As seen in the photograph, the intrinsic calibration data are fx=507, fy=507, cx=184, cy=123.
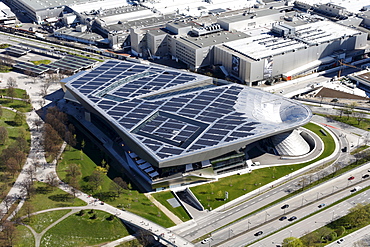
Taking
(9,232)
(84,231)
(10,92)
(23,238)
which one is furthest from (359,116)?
(10,92)

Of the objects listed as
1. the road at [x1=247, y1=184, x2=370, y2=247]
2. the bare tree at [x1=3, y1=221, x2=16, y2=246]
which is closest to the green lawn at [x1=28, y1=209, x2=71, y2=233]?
the bare tree at [x1=3, y1=221, x2=16, y2=246]

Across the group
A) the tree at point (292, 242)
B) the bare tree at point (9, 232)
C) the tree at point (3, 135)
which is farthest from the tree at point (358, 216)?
the tree at point (3, 135)

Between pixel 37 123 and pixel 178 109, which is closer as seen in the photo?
pixel 178 109

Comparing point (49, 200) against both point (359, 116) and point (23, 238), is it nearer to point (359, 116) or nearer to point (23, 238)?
point (23, 238)

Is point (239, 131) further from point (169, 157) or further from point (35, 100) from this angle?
point (35, 100)

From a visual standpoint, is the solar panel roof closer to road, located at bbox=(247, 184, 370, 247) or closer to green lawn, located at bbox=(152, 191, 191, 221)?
green lawn, located at bbox=(152, 191, 191, 221)
